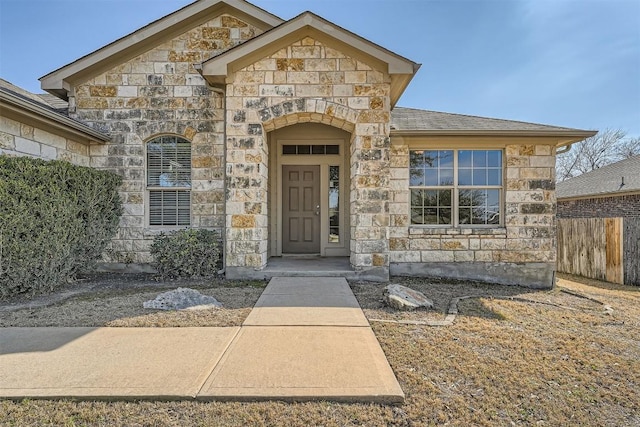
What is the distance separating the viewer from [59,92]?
7.74 metres

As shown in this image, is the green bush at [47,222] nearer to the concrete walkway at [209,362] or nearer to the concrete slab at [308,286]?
the concrete walkway at [209,362]

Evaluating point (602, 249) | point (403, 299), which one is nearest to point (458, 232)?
point (403, 299)

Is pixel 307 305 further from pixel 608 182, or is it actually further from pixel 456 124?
pixel 608 182

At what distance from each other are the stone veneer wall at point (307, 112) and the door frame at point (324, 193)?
7.48ft

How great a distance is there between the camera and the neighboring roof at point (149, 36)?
741 centimetres

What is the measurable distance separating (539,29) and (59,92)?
1326 cm

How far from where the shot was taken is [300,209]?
29.9 ft

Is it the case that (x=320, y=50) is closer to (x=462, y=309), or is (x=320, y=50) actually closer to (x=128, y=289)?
(x=462, y=309)

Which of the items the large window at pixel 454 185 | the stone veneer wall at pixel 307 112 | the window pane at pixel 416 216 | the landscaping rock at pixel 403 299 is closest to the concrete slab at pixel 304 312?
the landscaping rock at pixel 403 299

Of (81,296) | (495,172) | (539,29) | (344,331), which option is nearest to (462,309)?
(344,331)

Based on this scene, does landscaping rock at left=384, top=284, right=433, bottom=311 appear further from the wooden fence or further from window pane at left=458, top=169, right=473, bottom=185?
the wooden fence

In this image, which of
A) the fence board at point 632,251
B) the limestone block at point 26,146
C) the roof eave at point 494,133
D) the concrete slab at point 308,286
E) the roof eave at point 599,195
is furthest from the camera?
the roof eave at point 599,195

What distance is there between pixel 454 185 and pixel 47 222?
24.7 ft

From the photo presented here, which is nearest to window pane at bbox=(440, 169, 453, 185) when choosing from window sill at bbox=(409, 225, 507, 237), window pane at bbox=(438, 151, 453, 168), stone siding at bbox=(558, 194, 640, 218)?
window pane at bbox=(438, 151, 453, 168)
